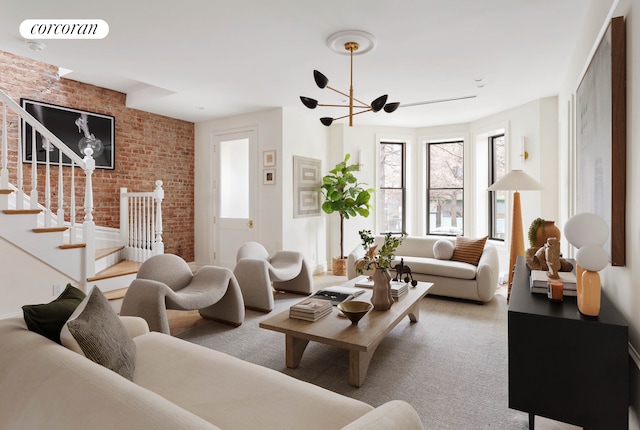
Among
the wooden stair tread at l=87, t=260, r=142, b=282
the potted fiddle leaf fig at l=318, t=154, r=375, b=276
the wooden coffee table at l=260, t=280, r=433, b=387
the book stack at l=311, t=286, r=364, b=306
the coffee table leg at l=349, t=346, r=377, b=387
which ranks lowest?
the coffee table leg at l=349, t=346, r=377, b=387

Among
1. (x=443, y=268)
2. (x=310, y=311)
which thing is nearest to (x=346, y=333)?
(x=310, y=311)

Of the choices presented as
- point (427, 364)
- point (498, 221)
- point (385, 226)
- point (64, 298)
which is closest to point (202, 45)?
point (64, 298)

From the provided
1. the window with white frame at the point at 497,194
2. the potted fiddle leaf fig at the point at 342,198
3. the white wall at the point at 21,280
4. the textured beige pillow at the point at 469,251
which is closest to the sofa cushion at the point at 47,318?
the white wall at the point at 21,280

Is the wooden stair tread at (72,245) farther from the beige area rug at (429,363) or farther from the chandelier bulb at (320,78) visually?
the chandelier bulb at (320,78)

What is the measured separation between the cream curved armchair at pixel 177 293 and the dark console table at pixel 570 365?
2.48 metres

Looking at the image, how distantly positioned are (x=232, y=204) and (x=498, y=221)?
455cm

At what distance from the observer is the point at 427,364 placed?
106 inches

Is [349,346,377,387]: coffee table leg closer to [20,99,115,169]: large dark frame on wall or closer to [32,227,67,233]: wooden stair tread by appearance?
[32,227,67,233]: wooden stair tread

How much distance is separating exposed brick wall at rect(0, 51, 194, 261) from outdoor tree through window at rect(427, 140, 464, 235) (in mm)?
4444

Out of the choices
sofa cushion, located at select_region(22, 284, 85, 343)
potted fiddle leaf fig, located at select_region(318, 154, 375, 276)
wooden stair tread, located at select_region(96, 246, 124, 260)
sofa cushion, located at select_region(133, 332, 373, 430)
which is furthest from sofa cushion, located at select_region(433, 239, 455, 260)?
wooden stair tread, located at select_region(96, 246, 124, 260)

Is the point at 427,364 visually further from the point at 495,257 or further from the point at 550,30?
the point at 550,30

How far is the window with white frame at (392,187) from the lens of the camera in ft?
22.3

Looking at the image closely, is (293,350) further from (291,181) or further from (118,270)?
(291,181)

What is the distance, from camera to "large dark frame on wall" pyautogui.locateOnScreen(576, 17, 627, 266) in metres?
1.65
